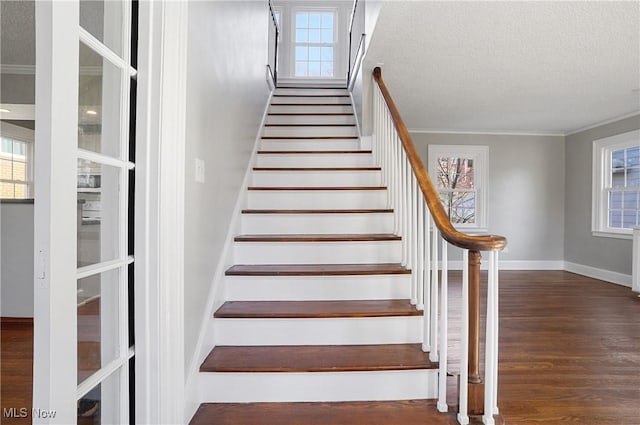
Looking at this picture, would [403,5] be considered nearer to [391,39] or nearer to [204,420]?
[391,39]

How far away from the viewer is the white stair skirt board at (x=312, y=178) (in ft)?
9.79

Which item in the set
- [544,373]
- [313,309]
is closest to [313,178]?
[313,309]

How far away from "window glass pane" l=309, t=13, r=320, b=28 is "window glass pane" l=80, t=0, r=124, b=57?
5887 millimetres

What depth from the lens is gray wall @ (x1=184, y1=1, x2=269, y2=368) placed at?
4.86 ft

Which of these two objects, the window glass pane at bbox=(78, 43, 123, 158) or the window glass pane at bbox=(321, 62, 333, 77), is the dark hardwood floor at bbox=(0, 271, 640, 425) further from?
the window glass pane at bbox=(321, 62, 333, 77)

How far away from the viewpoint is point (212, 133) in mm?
1790

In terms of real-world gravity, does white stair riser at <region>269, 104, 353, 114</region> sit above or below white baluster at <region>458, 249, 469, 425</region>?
above

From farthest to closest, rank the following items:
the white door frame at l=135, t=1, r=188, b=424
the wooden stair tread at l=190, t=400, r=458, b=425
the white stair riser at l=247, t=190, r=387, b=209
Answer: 1. the white stair riser at l=247, t=190, r=387, b=209
2. the wooden stair tread at l=190, t=400, r=458, b=425
3. the white door frame at l=135, t=1, r=188, b=424

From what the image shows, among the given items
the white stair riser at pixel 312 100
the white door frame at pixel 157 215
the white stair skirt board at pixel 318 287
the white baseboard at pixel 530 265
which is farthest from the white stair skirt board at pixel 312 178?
the white baseboard at pixel 530 265

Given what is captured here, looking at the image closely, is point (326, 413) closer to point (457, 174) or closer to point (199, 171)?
point (199, 171)

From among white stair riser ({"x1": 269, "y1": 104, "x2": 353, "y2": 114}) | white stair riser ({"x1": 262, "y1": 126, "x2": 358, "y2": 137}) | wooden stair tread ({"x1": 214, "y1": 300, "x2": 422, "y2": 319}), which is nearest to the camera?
wooden stair tread ({"x1": 214, "y1": 300, "x2": 422, "y2": 319})

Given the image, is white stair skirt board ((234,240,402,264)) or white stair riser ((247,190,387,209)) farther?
white stair riser ((247,190,387,209))

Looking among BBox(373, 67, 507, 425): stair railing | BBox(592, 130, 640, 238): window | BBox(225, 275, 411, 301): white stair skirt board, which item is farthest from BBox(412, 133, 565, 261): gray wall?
BBox(225, 275, 411, 301): white stair skirt board

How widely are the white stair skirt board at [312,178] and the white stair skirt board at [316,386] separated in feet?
5.69
